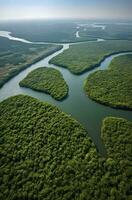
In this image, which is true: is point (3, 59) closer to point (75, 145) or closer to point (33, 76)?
point (33, 76)

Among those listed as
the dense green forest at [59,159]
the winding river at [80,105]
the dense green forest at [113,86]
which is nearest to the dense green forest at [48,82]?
the winding river at [80,105]

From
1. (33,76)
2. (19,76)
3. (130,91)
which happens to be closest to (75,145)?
(130,91)

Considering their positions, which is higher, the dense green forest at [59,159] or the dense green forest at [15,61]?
the dense green forest at [15,61]

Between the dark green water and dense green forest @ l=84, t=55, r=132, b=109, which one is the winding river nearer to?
the dark green water

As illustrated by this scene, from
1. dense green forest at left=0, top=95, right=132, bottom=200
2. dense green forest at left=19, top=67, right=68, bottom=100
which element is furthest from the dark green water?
dense green forest at left=0, top=95, right=132, bottom=200

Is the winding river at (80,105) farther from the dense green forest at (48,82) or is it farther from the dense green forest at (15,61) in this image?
the dense green forest at (15,61)

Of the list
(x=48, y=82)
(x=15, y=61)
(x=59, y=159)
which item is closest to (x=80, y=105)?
(x=48, y=82)

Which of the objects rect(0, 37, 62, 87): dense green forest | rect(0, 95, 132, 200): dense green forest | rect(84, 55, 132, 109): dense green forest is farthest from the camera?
rect(0, 37, 62, 87): dense green forest
